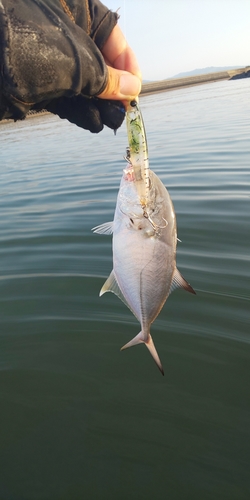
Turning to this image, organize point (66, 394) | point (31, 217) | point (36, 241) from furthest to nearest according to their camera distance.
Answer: point (31, 217) → point (36, 241) → point (66, 394)

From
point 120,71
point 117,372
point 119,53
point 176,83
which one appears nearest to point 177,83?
point 176,83

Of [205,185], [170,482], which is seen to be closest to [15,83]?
[170,482]

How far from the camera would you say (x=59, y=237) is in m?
5.81

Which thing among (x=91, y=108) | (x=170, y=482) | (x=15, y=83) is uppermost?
(x=15, y=83)

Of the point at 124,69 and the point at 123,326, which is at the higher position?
the point at 124,69

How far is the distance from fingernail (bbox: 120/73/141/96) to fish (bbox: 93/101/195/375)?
190 mm

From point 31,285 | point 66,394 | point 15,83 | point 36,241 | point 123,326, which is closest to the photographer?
point 15,83

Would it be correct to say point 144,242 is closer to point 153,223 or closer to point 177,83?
point 153,223

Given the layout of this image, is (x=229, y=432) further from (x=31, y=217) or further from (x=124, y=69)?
(x=31, y=217)

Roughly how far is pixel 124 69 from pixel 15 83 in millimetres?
899

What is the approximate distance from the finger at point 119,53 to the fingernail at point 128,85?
167 mm

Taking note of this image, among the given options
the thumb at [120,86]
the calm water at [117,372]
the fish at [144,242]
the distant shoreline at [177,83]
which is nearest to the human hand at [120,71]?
the thumb at [120,86]

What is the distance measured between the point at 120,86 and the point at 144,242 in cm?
102

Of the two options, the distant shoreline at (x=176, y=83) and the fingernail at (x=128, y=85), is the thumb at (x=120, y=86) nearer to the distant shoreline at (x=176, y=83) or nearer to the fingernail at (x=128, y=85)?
the fingernail at (x=128, y=85)
